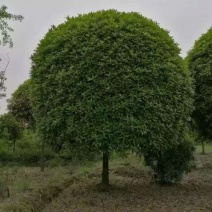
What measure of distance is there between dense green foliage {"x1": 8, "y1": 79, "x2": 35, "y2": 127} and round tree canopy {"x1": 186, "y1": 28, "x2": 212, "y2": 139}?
35.5 ft

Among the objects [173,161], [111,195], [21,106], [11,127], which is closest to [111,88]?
[111,195]

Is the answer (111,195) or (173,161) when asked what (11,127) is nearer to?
(173,161)

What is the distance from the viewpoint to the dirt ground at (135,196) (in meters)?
9.84

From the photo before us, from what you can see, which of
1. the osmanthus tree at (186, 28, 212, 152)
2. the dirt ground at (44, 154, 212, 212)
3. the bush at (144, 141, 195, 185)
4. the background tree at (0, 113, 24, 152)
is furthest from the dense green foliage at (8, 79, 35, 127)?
the bush at (144, 141, 195, 185)

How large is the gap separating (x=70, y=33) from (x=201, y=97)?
6.10m

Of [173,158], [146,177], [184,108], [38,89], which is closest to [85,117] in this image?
[38,89]

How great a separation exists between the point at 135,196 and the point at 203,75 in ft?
19.7

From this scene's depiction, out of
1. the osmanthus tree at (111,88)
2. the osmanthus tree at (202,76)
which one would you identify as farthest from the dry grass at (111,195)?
the osmanthus tree at (202,76)

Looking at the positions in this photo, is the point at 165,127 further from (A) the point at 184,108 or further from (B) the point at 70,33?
(B) the point at 70,33

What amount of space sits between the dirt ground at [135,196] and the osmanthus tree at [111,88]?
4.21 feet

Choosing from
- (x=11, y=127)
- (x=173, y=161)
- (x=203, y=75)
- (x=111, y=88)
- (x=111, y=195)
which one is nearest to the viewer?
(x=111, y=88)

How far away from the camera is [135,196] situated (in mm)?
11492

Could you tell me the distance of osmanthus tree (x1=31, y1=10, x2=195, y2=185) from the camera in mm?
11055

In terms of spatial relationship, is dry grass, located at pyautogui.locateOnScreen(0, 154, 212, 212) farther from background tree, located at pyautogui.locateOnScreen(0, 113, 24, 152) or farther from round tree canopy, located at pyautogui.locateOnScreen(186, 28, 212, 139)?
background tree, located at pyautogui.locateOnScreen(0, 113, 24, 152)
